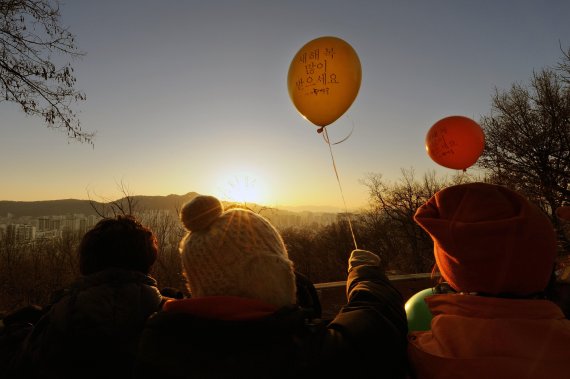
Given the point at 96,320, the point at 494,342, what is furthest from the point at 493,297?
the point at 96,320

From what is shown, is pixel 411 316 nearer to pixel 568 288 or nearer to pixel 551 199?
pixel 568 288

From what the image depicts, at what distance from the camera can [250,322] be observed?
962 millimetres

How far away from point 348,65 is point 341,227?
3143 cm

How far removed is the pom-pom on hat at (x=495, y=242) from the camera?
1152mm

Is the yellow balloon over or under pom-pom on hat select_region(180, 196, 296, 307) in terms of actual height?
over

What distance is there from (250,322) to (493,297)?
0.83 meters

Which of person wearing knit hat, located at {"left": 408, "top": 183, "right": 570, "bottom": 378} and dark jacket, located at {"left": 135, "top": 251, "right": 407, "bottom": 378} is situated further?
person wearing knit hat, located at {"left": 408, "top": 183, "right": 570, "bottom": 378}

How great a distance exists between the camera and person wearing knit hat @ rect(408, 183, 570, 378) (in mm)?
1021

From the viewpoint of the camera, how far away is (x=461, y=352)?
1076mm

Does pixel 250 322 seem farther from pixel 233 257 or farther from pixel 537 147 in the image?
pixel 537 147

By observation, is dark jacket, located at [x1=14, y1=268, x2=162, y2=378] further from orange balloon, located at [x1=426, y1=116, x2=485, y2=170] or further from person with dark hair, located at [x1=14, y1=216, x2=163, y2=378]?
orange balloon, located at [x1=426, y1=116, x2=485, y2=170]

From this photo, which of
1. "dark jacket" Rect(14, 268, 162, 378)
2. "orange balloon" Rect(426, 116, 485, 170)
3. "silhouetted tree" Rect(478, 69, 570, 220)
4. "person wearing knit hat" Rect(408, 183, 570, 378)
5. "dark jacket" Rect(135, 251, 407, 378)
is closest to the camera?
"dark jacket" Rect(135, 251, 407, 378)

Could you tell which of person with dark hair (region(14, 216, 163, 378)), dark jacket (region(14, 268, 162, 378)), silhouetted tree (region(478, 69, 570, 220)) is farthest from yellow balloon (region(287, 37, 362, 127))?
silhouetted tree (region(478, 69, 570, 220))

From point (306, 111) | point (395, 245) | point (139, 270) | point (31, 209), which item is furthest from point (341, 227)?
point (31, 209)
